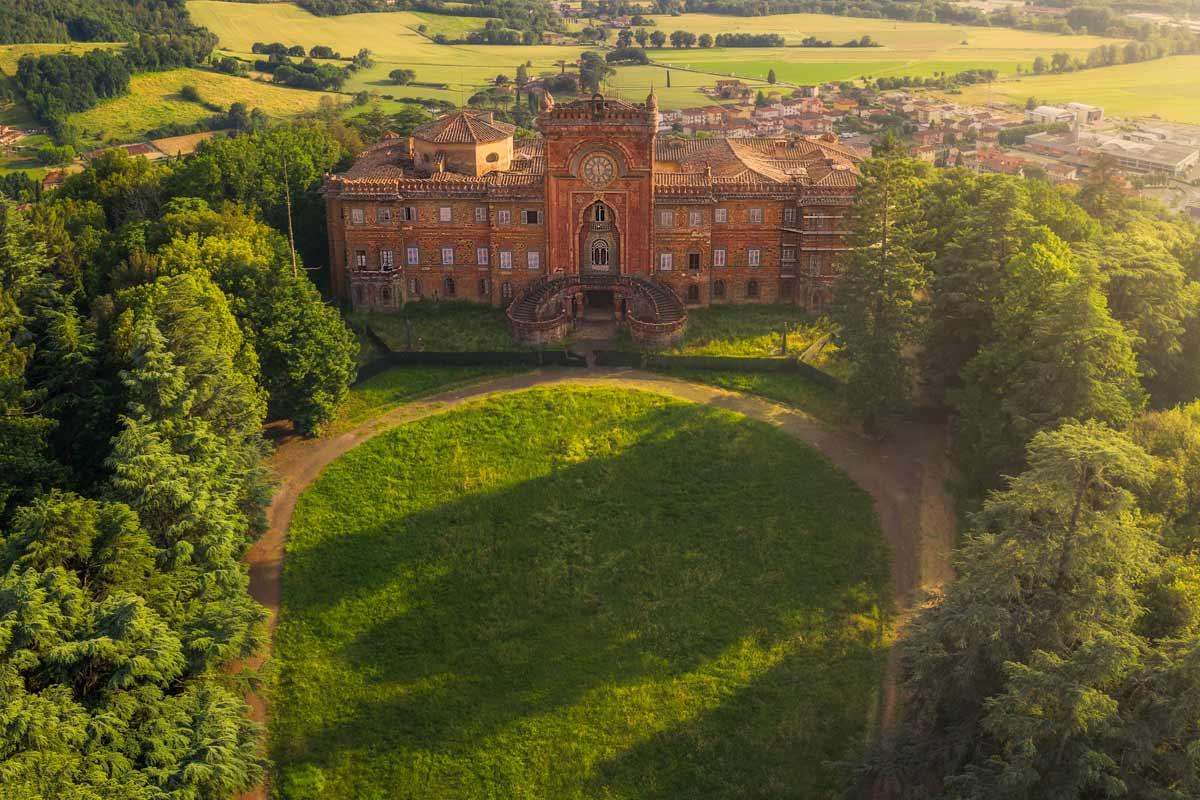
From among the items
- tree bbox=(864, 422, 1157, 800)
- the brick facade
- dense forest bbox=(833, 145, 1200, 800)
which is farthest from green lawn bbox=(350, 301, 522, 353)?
tree bbox=(864, 422, 1157, 800)

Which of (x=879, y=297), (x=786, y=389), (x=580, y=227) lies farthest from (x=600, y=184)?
(x=879, y=297)

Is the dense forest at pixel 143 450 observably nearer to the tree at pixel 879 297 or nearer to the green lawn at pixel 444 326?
the green lawn at pixel 444 326

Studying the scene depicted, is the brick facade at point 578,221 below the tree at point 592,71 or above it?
below

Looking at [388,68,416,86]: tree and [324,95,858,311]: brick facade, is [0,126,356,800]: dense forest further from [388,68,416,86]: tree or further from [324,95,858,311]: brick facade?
[388,68,416,86]: tree

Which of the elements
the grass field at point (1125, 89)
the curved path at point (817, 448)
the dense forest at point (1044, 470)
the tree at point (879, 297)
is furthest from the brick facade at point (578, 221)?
the grass field at point (1125, 89)

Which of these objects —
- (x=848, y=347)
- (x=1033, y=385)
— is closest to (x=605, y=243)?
(x=848, y=347)

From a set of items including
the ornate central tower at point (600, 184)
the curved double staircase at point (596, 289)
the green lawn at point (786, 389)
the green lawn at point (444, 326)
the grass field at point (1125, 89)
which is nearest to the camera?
the green lawn at point (786, 389)
